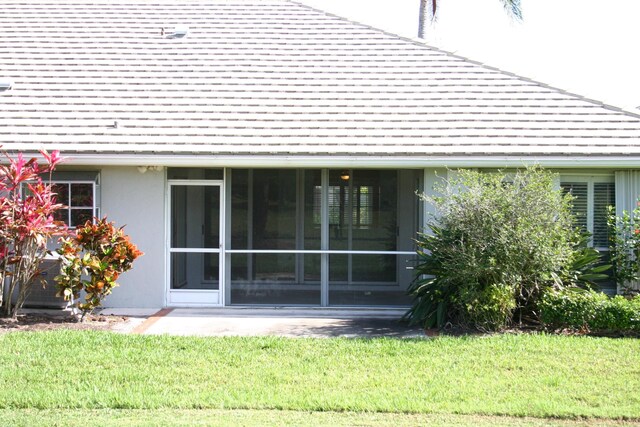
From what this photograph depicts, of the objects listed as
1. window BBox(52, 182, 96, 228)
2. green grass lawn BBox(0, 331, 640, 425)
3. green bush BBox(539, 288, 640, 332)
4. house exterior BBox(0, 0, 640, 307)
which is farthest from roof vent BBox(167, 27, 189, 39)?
green bush BBox(539, 288, 640, 332)

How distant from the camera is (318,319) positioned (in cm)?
1277

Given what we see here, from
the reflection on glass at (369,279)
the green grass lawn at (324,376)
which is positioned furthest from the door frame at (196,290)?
the green grass lawn at (324,376)

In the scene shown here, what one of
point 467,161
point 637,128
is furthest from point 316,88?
point 637,128

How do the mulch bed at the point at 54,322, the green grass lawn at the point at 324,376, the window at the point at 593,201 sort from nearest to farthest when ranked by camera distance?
the green grass lawn at the point at 324,376, the mulch bed at the point at 54,322, the window at the point at 593,201

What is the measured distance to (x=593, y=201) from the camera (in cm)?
1358

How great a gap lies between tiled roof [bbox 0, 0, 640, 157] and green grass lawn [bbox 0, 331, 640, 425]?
425 cm

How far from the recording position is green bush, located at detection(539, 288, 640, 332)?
10891 mm

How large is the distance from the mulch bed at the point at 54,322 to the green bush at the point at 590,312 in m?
6.74

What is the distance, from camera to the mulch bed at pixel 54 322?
1141 centimetres

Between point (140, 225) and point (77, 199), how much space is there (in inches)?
48.1

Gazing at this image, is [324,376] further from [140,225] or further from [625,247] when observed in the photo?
[625,247]

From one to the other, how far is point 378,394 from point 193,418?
199 centimetres

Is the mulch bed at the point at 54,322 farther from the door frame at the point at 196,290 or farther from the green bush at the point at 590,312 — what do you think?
the green bush at the point at 590,312

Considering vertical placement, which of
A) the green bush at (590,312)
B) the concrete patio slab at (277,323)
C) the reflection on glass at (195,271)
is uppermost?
the reflection on glass at (195,271)
